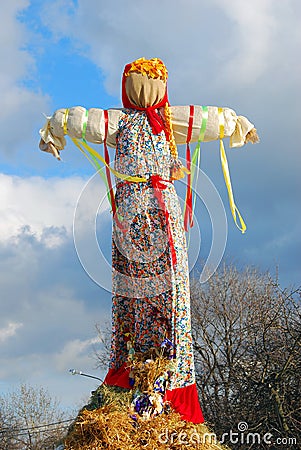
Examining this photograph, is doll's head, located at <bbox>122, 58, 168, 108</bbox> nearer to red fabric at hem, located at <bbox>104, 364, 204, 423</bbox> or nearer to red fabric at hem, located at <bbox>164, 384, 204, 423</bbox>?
red fabric at hem, located at <bbox>104, 364, 204, 423</bbox>

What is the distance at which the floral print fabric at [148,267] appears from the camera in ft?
13.7

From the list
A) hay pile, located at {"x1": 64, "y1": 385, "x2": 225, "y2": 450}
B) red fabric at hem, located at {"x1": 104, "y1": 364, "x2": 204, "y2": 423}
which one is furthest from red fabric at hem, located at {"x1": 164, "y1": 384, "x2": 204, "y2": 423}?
hay pile, located at {"x1": 64, "y1": 385, "x2": 225, "y2": 450}

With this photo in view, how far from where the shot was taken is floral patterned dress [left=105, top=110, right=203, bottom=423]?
13.6 ft

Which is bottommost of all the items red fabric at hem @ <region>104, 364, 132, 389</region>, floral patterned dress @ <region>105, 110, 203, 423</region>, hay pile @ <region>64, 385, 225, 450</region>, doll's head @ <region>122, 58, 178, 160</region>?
hay pile @ <region>64, 385, 225, 450</region>

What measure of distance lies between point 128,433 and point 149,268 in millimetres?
1127

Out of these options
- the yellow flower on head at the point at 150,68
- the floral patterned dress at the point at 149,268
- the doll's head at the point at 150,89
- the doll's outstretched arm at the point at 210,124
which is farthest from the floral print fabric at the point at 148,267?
the yellow flower on head at the point at 150,68

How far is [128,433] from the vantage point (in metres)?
3.47

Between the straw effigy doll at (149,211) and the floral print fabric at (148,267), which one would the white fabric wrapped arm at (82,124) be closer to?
the straw effigy doll at (149,211)

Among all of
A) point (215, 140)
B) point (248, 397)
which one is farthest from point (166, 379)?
point (248, 397)

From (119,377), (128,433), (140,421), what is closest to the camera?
(128,433)

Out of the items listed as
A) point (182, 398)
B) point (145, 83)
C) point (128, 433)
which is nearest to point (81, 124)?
point (145, 83)

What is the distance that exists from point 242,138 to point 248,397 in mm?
3954

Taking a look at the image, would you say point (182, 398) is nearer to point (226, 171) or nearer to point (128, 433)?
point (128, 433)

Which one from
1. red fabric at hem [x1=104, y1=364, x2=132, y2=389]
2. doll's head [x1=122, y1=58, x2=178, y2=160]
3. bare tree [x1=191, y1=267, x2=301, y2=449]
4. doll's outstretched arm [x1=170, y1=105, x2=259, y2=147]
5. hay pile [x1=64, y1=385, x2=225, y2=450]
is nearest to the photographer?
hay pile [x1=64, y1=385, x2=225, y2=450]
